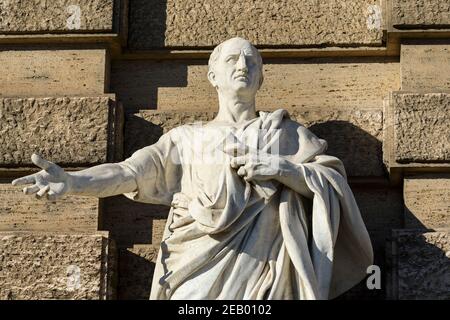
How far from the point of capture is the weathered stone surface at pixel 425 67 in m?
10.2

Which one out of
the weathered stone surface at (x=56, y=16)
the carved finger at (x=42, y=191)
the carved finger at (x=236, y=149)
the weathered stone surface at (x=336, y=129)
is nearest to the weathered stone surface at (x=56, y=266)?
the weathered stone surface at (x=336, y=129)

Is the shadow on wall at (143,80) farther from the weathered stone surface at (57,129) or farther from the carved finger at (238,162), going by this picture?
the carved finger at (238,162)

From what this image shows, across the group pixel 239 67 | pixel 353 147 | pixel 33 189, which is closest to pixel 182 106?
pixel 239 67

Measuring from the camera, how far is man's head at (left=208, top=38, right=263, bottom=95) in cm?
970

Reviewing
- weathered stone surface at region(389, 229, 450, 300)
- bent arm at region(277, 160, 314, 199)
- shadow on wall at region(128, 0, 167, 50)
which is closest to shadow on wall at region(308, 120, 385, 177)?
weathered stone surface at region(389, 229, 450, 300)

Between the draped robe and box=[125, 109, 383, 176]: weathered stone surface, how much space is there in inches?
23.1

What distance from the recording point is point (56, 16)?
10.5 metres

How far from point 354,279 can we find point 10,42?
8.77 feet

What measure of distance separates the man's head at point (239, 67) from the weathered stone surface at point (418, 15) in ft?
3.25

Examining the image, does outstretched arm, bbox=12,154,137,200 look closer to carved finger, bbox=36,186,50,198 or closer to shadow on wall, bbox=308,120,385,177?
carved finger, bbox=36,186,50,198

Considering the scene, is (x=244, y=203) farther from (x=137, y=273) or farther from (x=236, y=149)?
(x=137, y=273)

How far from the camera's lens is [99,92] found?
10.3 metres

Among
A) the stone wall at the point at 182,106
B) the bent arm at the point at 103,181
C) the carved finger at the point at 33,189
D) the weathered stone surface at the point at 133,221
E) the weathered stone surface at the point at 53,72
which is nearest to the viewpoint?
the carved finger at the point at 33,189
